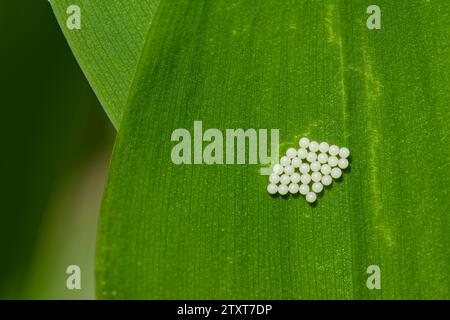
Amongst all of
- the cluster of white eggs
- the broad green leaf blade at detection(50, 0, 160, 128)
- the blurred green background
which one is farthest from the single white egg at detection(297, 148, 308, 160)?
the blurred green background

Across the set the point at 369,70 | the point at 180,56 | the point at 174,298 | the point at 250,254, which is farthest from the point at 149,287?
the point at 369,70

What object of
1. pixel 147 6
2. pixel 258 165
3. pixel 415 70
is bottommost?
pixel 258 165

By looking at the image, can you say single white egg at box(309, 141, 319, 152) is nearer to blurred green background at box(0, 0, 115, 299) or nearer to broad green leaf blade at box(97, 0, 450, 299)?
broad green leaf blade at box(97, 0, 450, 299)

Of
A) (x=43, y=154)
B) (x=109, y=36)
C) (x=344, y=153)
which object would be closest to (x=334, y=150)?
(x=344, y=153)

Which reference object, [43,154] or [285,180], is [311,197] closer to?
[285,180]

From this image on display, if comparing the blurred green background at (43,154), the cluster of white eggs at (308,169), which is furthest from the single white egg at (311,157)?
the blurred green background at (43,154)

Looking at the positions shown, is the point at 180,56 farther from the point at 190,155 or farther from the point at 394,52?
the point at 394,52

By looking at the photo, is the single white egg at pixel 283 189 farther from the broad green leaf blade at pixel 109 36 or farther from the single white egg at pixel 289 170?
the broad green leaf blade at pixel 109 36
